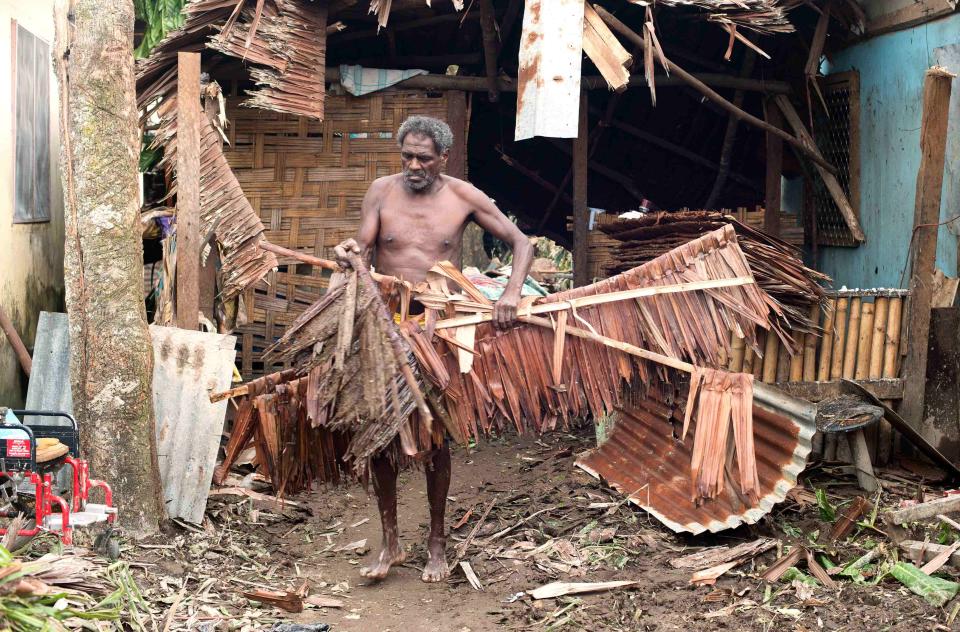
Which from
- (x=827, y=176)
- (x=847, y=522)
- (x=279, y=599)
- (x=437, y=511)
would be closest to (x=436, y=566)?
(x=437, y=511)

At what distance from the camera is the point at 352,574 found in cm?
517

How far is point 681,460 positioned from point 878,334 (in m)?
1.66

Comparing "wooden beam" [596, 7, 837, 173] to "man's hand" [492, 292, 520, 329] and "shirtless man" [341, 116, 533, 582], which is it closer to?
"shirtless man" [341, 116, 533, 582]

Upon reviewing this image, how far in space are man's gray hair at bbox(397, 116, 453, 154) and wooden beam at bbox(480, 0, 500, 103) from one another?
2.53 metres

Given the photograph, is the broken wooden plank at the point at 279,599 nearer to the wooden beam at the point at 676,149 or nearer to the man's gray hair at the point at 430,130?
the man's gray hair at the point at 430,130

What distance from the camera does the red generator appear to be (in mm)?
4402

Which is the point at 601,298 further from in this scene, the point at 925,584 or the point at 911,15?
the point at 911,15

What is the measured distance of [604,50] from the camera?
6.43 meters

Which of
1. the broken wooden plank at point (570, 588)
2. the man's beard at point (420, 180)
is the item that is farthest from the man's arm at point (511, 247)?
the broken wooden plank at point (570, 588)

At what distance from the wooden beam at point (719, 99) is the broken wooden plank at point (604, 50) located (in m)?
0.41

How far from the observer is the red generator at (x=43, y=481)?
4.40 meters

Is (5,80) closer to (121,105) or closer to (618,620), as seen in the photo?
(121,105)

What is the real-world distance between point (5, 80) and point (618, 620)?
5.71m

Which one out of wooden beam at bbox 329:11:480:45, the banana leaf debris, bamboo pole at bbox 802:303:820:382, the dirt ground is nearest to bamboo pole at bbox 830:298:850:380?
bamboo pole at bbox 802:303:820:382
